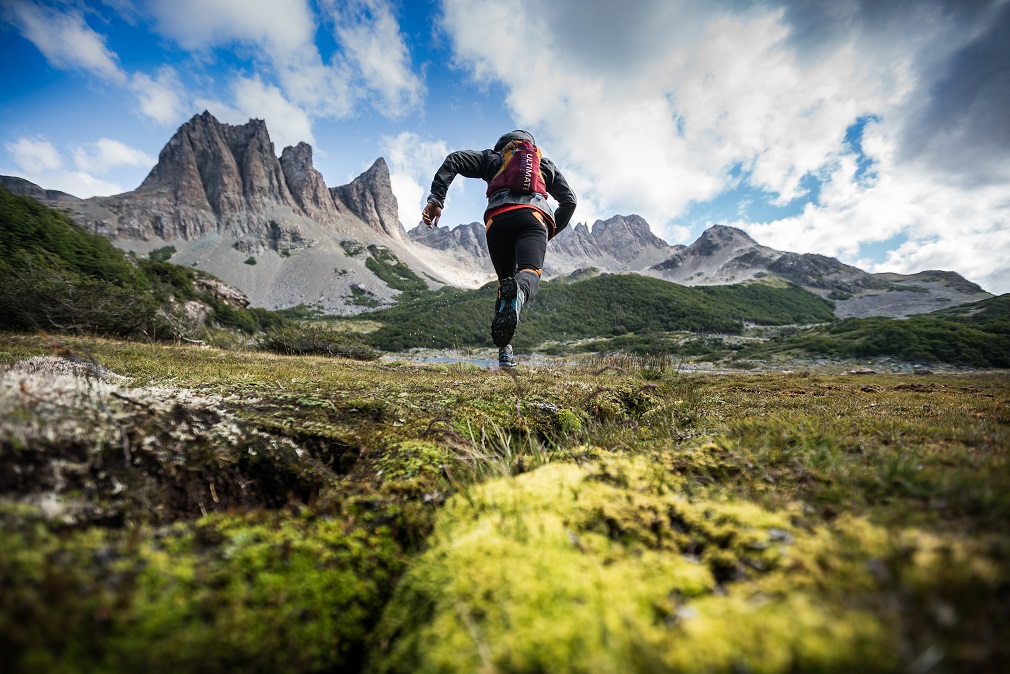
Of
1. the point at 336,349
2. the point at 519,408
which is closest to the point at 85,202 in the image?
the point at 336,349

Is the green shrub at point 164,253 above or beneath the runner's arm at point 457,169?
above

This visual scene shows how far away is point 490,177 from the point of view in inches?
244

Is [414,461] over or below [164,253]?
below

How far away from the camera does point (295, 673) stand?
0.96m

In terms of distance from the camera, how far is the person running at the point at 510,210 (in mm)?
5297

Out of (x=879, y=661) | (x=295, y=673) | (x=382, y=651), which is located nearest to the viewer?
(x=879, y=661)

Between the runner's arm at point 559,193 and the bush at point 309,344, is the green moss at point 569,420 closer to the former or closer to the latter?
the runner's arm at point 559,193

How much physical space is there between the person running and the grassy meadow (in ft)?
10.5

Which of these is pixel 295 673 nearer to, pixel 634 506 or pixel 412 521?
pixel 412 521

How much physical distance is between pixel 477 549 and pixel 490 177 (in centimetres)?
602

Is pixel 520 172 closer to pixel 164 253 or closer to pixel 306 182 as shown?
pixel 164 253

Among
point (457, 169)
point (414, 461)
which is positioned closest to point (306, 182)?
point (457, 169)

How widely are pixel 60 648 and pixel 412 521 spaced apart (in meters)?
1.00

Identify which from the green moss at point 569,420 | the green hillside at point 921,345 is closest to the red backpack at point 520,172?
the green moss at point 569,420
